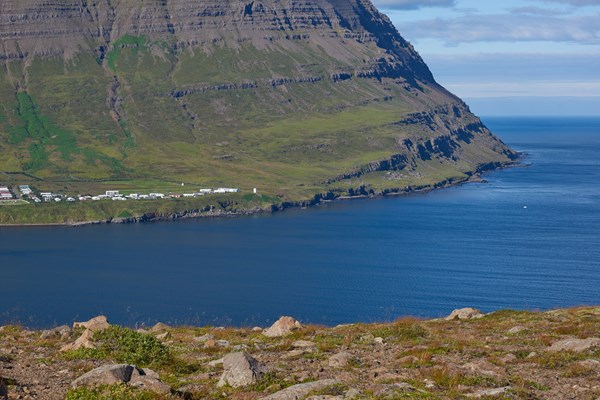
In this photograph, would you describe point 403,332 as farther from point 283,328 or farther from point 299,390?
point 299,390

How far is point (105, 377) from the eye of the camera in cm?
2466

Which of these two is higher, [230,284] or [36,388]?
[36,388]

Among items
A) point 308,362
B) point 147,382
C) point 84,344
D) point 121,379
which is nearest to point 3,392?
point 121,379

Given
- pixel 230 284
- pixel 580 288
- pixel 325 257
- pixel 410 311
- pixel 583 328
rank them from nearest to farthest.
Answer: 1. pixel 583 328
2. pixel 410 311
3. pixel 580 288
4. pixel 230 284
5. pixel 325 257

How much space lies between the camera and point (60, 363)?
28.5 m

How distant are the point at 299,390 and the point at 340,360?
4906 mm

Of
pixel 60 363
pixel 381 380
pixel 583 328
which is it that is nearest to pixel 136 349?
pixel 60 363

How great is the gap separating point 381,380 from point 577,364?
6.38 m

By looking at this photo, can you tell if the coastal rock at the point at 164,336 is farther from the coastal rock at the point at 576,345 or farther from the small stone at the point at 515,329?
the coastal rock at the point at 576,345

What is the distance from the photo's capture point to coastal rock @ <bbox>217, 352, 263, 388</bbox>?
85.5 ft

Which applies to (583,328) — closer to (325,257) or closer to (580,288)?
(580,288)

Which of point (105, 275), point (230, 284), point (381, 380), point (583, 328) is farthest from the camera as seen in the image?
point (105, 275)

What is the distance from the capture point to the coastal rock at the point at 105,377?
2452 cm

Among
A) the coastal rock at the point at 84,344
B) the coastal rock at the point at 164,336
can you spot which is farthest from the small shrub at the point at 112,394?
the coastal rock at the point at 164,336
